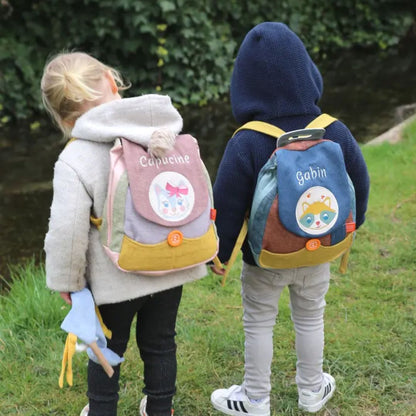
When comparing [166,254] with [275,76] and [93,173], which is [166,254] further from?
[275,76]

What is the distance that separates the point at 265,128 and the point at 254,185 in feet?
0.62

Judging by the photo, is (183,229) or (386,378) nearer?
(183,229)

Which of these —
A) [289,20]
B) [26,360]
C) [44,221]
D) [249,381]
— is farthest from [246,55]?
[289,20]

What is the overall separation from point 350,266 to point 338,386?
107 centimetres

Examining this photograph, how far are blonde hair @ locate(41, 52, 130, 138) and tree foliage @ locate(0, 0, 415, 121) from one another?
564 centimetres

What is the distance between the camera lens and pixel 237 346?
2875 millimetres

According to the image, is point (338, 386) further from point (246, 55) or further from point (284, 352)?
point (246, 55)

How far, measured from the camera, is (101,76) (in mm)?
2000

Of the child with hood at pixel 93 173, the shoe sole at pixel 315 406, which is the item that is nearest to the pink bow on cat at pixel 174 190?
the child with hood at pixel 93 173

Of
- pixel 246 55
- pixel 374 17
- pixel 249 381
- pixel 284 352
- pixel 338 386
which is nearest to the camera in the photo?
pixel 246 55

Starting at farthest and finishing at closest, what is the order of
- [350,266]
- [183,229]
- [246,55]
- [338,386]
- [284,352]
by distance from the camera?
[350,266]
[284,352]
[338,386]
[246,55]
[183,229]

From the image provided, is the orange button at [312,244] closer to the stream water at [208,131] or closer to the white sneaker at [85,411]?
the white sneaker at [85,411]

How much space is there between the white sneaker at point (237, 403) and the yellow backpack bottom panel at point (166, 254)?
2.25ft

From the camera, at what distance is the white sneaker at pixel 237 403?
94.7 inches
